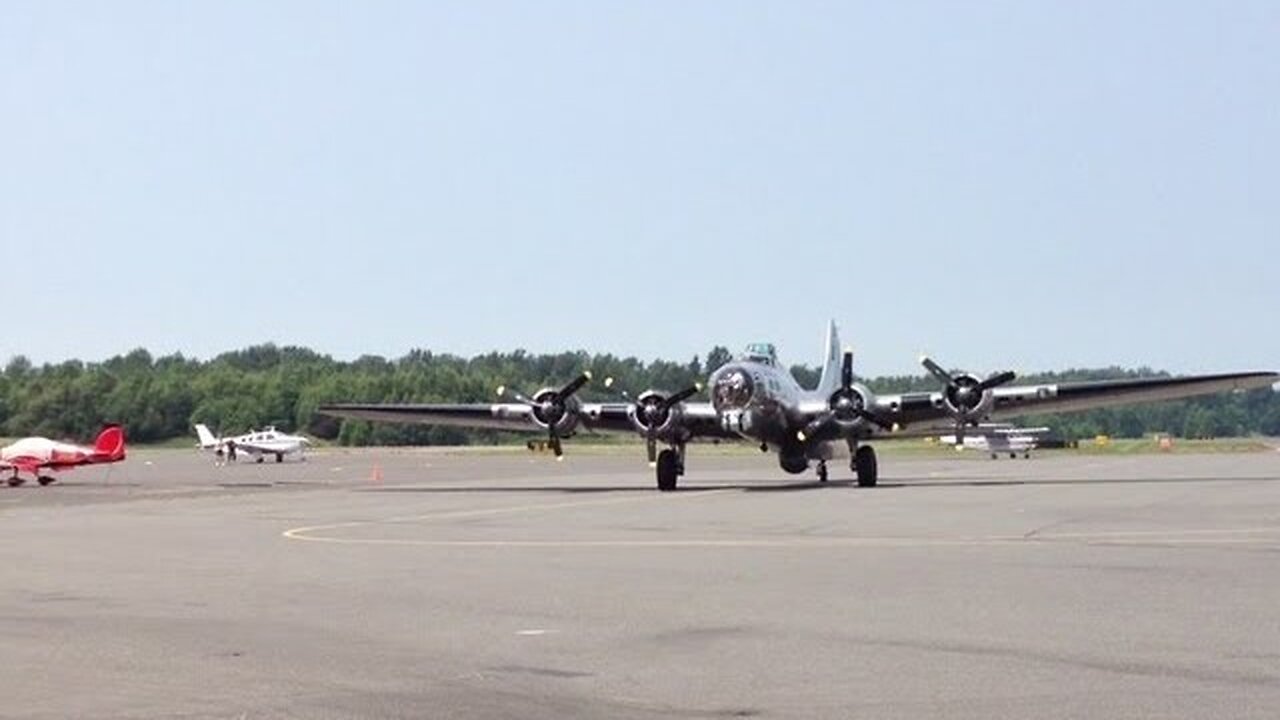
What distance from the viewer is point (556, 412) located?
55375mm

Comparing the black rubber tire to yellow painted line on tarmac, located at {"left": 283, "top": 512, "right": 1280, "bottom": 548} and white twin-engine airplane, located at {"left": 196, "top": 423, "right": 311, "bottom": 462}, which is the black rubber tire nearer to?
yellow painted line on tarmac, located at {"left": 283, "top": 512, "right": 1280, "bottom": 548}

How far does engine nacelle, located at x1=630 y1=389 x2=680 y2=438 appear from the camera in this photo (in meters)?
53.4

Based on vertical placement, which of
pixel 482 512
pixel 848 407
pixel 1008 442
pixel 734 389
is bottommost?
pixel 482 512

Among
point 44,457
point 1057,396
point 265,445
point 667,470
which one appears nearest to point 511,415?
point 667,470

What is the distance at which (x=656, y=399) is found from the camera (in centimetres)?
5375

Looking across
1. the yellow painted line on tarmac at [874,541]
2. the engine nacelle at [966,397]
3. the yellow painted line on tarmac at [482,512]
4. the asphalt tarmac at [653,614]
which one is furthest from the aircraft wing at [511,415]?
the yellow painted line on tarmac at [874,541]

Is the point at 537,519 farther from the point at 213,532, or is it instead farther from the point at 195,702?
the point at 195,702

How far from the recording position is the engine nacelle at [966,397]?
53.1m

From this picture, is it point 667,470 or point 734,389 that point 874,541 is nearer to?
point 734,389

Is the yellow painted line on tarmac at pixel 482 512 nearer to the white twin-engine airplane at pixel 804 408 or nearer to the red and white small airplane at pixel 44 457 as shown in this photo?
the white twin-engine airplane at pixel 804 408

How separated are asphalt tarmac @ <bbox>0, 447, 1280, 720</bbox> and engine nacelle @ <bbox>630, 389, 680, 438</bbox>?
50.7ft

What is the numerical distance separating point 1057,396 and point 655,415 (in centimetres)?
1155

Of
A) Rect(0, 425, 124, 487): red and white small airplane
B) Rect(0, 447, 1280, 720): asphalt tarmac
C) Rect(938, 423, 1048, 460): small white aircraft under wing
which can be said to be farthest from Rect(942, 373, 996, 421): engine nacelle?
Rect(938, 423, 1048, 460): small white aircraft under wing

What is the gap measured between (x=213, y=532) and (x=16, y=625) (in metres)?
15.6
